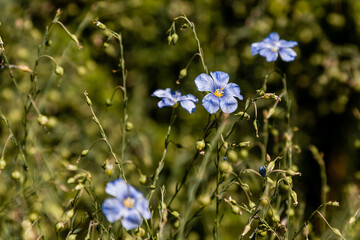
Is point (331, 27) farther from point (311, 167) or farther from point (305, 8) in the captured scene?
point (311, 167)

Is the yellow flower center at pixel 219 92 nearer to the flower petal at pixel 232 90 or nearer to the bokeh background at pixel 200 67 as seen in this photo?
the flower petal at pixel 232 90

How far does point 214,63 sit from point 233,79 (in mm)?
185

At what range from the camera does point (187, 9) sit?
9.38 ft

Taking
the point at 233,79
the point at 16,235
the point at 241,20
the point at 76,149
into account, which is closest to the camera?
the point at 16,235

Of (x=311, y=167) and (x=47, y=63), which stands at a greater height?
(x=47, y=63)

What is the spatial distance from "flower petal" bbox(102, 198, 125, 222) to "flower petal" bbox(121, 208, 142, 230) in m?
0.01

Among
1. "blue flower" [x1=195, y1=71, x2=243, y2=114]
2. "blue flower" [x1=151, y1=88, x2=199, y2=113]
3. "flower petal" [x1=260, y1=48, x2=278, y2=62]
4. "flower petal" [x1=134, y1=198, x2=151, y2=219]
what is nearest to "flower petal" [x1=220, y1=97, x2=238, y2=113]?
"blue flower" [x1=195, y1=71, x2=243, y2=114]

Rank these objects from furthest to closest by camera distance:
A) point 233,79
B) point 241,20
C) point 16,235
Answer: point 241,20 < point 233,79 < point 16,235

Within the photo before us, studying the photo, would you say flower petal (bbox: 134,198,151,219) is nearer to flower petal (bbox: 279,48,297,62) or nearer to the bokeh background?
flower petal (bbox: 279,48,297,62)

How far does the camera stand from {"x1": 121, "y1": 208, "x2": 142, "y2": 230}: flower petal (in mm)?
1102

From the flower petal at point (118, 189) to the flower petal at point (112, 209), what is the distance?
0.05ft

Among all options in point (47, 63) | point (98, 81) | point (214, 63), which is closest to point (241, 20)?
point (214, 63)

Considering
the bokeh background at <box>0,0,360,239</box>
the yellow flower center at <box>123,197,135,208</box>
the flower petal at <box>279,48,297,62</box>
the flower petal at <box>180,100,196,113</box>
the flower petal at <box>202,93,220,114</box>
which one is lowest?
the bokeh background at <box>0,0,360,239</box>

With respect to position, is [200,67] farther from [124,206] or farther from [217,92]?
[124,206]
